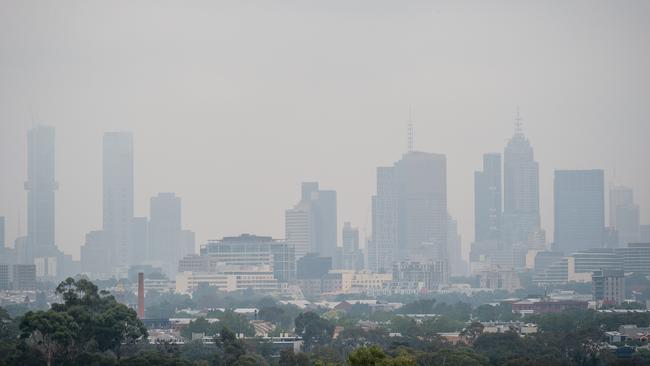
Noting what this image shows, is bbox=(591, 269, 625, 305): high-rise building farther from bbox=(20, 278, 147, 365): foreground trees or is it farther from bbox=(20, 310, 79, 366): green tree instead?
bbox=(20, 310, 79, 366): green tree

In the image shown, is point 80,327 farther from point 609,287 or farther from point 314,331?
point 609,287

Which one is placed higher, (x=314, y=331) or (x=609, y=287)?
(x=609, y=287)

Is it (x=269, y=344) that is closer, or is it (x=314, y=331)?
(x=269, y=344)

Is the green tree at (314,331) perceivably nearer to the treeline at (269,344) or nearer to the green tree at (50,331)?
the treeline at (269,344)

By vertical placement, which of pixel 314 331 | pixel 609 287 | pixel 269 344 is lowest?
pixel 269 344

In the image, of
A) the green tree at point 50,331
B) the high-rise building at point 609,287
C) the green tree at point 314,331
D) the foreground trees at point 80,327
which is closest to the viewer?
the green tree at point 50,331

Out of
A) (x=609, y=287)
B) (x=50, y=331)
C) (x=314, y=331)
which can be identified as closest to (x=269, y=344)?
(x=314, y=331)

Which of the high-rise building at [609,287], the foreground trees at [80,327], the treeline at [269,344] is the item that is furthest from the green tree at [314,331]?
the high-rise building at [609,287]

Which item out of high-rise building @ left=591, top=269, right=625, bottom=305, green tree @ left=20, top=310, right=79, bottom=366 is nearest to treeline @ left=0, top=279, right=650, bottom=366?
green tree @ left=20, top=310, right=79, bottom=366

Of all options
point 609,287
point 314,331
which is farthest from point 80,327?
point 609,287

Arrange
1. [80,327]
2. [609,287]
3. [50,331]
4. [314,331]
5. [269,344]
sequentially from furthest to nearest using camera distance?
[609,287] < [314,331] < [269,344] < [80,327] < [50,331]

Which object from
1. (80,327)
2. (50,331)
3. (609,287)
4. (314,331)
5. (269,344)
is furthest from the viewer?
(609,287)

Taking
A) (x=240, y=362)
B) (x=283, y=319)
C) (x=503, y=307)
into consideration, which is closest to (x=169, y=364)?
(x=240, y=362)

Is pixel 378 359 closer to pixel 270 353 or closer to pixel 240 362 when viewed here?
pixel 240 362
